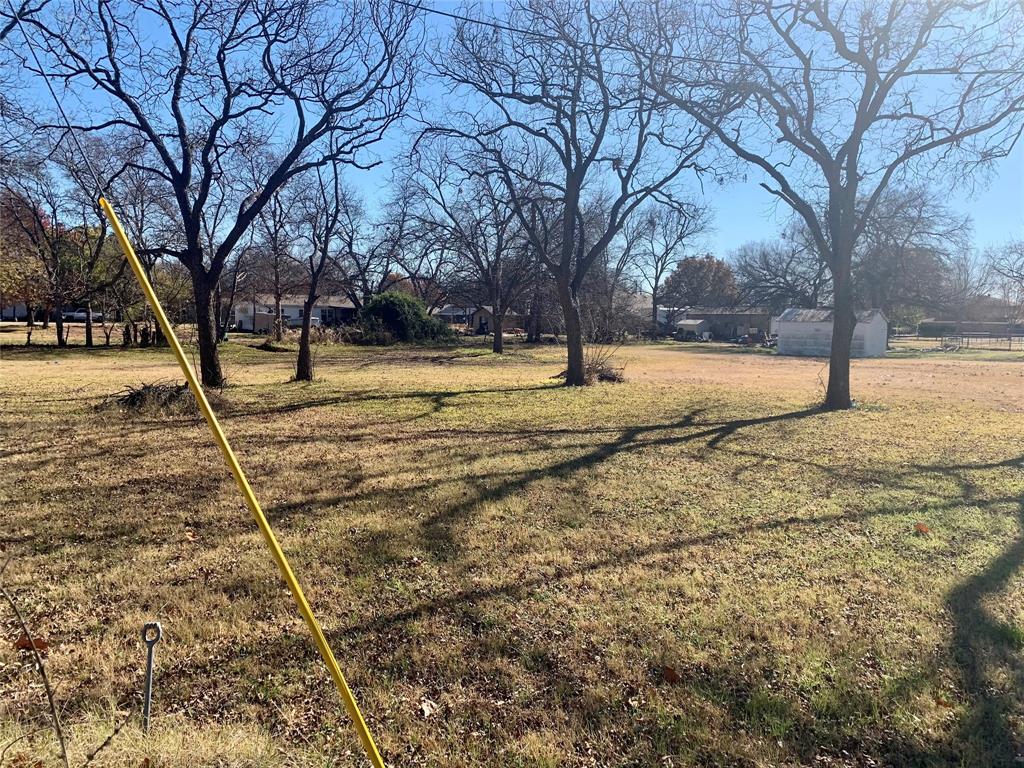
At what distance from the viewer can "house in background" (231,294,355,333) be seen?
63.6 meters

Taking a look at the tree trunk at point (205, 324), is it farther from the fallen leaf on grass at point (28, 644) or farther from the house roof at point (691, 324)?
the house roof at point (691, 324)

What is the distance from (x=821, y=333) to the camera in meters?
41.2

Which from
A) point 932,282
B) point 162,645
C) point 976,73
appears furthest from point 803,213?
point 932,282

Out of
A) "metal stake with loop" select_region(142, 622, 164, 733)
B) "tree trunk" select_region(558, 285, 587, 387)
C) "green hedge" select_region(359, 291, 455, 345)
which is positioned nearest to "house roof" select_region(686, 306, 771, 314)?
"green hedge" select_region(359, 291, 455, 345)

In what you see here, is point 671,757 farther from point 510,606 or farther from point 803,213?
point 803,213

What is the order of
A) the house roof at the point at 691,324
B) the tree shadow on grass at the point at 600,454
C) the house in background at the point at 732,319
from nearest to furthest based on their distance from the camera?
the tree shadow on grass at the point at 600,454 → the house in background at the point at 732,319 → the house roof at the point at 691,324

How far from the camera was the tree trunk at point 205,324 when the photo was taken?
518 inches

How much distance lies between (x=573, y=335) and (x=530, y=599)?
13535 mm

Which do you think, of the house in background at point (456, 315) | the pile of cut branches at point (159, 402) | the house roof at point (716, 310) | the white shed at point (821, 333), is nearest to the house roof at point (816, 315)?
the white shed at point (821, 333)

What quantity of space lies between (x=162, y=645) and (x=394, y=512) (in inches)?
96.1

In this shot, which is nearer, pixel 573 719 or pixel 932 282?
pixel 573 719

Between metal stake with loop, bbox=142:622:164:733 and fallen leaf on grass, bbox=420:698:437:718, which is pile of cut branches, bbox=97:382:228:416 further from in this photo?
fallen leaf on grass, bbox=420:698:437:718

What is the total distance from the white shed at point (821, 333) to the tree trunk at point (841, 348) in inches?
1149

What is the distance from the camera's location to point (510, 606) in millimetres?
3797
